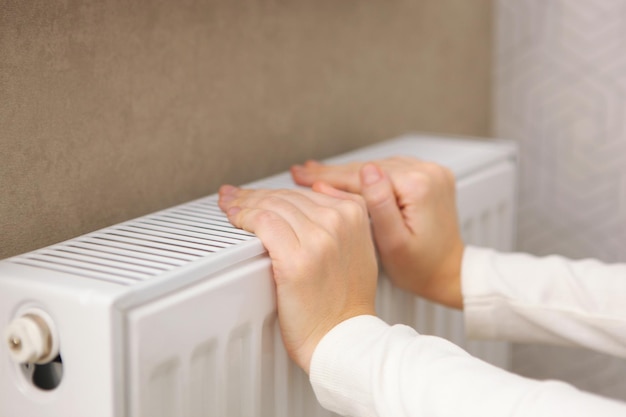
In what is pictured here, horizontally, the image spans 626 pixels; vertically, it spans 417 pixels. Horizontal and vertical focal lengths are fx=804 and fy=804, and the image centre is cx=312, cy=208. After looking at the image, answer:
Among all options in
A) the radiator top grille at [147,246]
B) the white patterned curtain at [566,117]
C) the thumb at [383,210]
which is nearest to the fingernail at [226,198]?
the radiator top grille at [147,246]

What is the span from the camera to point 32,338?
0.49m

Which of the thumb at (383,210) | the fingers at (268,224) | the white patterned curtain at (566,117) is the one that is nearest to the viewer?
the fingers at (268,224)

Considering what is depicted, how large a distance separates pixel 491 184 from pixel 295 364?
363mm

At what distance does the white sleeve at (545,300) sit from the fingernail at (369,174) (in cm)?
13

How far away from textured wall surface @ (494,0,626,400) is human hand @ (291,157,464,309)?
46 centimetres

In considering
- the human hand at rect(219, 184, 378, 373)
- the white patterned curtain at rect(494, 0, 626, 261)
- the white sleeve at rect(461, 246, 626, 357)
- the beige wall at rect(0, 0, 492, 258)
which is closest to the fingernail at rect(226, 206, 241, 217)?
the human hand at rect(219, 184, 378, 373)

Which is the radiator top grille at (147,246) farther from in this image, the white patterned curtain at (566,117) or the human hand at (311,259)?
the white patterned curtain at (566,117)

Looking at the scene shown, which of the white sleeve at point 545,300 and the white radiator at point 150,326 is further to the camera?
the white sleeve at point 545,300

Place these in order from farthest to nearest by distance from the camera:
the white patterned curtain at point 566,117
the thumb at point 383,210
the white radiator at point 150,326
→ the white patterned curtain at point 566,117, the thumb at point 383,210, the white radiator at point 150,326

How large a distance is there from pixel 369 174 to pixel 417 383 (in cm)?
23

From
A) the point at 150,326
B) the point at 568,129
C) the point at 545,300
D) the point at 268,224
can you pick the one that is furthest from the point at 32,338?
the point at 568,129

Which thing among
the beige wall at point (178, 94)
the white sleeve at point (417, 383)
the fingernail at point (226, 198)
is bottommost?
the white sleeve at point (417, 383)

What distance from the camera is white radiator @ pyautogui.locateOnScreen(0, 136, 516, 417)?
480 mm

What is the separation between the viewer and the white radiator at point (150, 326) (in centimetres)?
48
